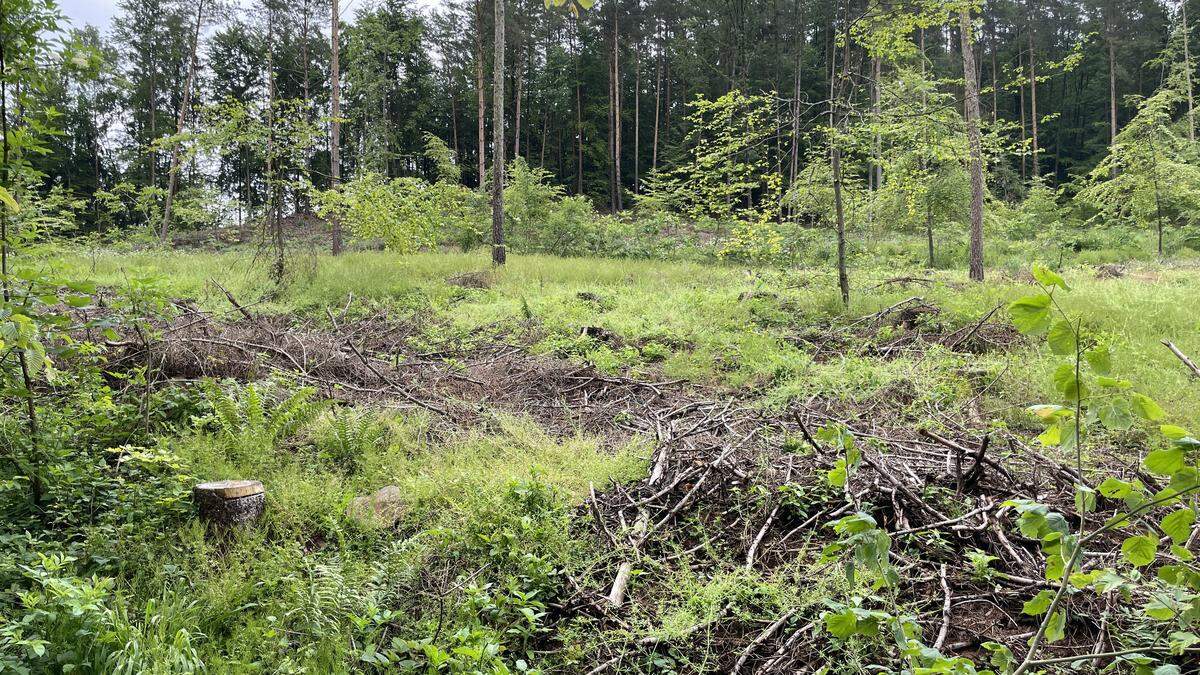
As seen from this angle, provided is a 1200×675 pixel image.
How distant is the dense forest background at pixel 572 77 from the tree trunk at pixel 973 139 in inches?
716

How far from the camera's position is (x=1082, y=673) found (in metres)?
2.28

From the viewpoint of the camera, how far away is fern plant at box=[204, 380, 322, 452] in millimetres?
4520

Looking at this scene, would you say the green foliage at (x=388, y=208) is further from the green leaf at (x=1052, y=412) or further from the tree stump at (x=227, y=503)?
the green leaf at (x=1052, y=412)

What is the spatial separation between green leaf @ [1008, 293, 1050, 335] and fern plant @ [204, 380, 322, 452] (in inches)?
188

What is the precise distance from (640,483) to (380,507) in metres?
1.77

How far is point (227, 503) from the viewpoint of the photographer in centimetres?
358

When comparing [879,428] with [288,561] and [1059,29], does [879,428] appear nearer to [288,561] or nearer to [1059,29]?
[288,561]

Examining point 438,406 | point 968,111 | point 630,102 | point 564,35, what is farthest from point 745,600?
point 564,35

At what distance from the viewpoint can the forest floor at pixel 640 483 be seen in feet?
9.00

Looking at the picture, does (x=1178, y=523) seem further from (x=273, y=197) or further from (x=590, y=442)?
(x=273, y=197)

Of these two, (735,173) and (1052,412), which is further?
(735,173)

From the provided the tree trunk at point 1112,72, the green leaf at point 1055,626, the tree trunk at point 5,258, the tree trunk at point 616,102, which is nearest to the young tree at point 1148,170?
the tree trunk at point 1112,72

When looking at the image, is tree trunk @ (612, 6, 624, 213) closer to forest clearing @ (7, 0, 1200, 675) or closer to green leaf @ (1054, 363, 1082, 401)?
forest clearing @ (7, 0, 1200, 675)

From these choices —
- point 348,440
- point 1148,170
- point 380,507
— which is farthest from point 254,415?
point 1148,170
